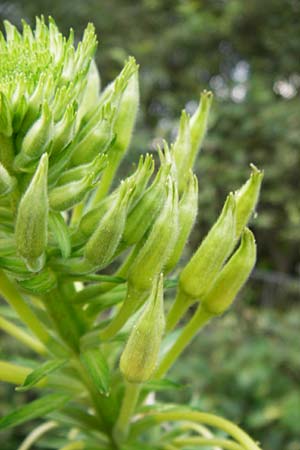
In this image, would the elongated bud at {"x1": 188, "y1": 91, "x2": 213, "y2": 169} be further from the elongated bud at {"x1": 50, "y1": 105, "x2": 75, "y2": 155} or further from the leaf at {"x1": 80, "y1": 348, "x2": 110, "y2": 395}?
the leaf at {"x1": 80, "y1": 348, "x2": 110, "y2": 395}

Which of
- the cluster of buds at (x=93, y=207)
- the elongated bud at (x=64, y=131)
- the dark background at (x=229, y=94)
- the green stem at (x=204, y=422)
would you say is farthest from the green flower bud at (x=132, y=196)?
the dark background at (x=229, y=94)

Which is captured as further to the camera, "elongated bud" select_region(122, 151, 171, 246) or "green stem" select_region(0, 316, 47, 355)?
"green stem" select_region(0, 316, 47, 355)

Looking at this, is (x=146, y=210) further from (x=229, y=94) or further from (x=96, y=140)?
(x=229, y=94)

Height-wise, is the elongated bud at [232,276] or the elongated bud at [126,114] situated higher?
the elongated bud at [126,114]

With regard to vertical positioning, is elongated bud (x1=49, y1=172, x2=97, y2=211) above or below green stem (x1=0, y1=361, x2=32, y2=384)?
above

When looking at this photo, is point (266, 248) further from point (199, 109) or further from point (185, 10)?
point (199, 109)

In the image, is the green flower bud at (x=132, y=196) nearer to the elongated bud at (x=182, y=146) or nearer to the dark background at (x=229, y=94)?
the elongated bud at (x=182, y=146)

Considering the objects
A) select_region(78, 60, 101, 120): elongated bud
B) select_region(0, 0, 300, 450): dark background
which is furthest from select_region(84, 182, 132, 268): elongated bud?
select_region(0, 0, 300, 450): dark background
